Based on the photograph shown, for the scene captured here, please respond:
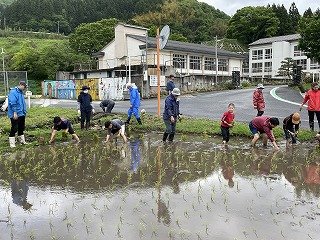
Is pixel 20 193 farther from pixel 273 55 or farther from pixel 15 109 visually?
pixel 273 55

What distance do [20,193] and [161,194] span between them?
2376 millimetres

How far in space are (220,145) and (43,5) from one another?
87729mm

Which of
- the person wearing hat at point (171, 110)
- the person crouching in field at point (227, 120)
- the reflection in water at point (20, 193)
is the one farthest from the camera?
the person wearing hat at point (171, 110)

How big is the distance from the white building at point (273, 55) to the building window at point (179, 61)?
22.1 meters

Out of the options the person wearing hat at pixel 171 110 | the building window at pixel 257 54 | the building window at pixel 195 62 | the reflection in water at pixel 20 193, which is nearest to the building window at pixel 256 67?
the building window at pixel 257 54

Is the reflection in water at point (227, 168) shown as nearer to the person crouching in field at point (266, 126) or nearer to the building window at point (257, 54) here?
the person crouching in field at point (266, 126)

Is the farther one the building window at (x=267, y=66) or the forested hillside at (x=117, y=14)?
the forested hillside at (x=117, y=14)

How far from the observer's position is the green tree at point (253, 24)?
240ft

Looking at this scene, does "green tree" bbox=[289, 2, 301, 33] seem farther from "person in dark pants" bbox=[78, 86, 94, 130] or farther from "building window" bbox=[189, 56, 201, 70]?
"person in dark pants" bbox=[78, 86, 94, 130]

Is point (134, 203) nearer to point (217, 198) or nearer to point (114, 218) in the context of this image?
point (114, 218)

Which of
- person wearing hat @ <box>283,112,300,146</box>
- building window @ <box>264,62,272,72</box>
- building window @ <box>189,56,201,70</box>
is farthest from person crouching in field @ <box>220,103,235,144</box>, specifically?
building window @ <box>264,62,272,72</box>

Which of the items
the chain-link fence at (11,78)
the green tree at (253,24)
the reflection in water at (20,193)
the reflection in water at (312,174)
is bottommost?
the reflection in water at (20,193)

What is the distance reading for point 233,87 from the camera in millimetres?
40906

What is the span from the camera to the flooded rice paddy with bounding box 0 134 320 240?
4.69 m
